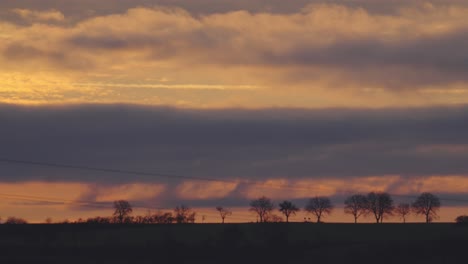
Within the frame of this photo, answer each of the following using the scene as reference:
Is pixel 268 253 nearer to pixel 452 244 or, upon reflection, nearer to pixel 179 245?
pixel 179 245

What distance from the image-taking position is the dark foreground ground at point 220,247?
313ft

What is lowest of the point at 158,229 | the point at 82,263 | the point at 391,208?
the point at 82,263

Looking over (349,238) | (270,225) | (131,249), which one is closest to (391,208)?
(349,238)

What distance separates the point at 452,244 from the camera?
336 feet

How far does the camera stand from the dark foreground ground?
Result: 313 ft

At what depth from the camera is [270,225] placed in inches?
4289

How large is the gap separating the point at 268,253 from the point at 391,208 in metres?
96.6

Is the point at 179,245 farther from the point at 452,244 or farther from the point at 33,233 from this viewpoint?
the point at 452,244

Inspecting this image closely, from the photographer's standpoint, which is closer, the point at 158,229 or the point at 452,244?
the point at 452,244

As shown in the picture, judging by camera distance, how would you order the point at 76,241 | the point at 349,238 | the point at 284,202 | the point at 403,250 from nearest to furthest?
the point at 403,250 → the point at 76,241 → the point at 349,238 → the point at 284,202

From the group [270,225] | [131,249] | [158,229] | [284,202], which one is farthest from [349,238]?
[284,202]

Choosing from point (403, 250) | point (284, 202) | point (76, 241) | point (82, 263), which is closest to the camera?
point (82, 263)

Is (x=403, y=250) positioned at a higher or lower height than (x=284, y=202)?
lower

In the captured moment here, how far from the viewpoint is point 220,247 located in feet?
343
